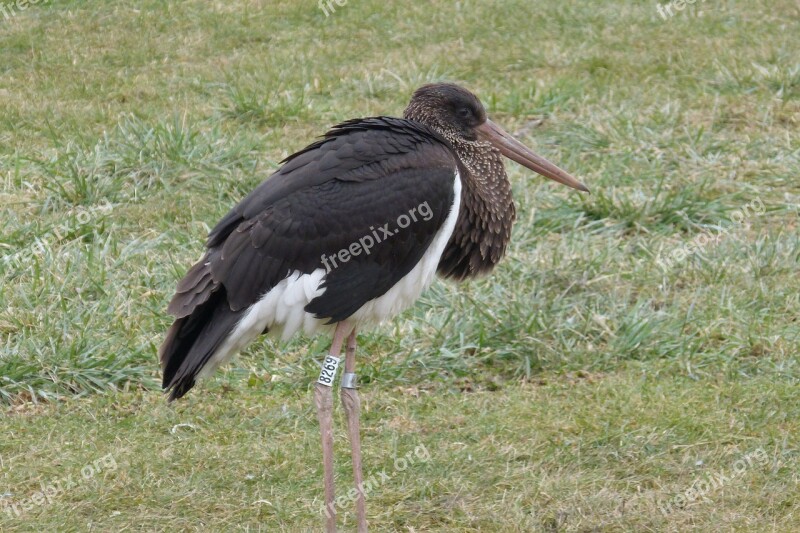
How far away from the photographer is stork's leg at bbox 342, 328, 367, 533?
450 centimetres

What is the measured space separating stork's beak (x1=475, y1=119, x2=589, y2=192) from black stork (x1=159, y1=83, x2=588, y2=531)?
1.64ft

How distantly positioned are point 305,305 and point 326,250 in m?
0.22

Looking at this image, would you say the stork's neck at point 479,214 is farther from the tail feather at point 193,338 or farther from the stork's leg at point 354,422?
the tail feather at point 193,338

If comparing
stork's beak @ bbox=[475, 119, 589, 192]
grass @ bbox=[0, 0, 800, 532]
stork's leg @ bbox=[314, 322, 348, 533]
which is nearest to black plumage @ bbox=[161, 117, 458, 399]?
stork's leg @ bbox=[314, 322, 348, 533]

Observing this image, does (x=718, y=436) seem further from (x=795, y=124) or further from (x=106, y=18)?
(x=106, y=18)

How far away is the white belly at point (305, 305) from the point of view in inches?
175

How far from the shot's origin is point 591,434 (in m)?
5.15

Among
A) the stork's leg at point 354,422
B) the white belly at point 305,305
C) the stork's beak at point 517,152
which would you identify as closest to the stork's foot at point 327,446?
the stork's leg at point 354,422

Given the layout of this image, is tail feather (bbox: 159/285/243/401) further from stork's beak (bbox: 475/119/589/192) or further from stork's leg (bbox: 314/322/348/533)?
stork's beak (bbox: 475/119/589/192)

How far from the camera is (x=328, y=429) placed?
4562 millimetres

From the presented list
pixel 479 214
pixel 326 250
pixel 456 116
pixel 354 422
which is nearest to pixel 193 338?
pixel 326 250

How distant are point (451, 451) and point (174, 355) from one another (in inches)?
50.6

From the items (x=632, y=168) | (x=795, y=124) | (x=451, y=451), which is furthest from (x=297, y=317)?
(x=795, y=124)

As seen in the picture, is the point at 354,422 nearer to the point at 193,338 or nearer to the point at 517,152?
the point at 193,338
